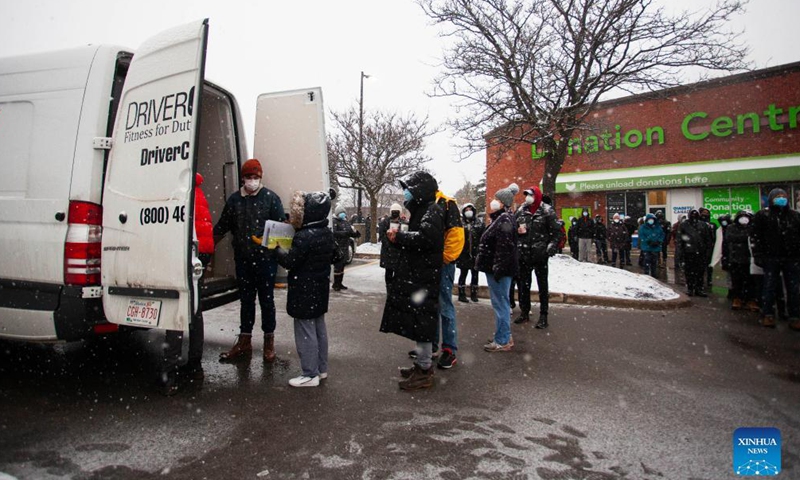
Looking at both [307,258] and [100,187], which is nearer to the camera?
[100,187]

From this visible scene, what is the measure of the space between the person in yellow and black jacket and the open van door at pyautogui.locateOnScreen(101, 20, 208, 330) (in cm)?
205

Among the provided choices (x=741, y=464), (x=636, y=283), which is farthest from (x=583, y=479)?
(x=636, y=283)

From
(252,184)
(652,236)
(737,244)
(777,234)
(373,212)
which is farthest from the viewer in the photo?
(373,212)

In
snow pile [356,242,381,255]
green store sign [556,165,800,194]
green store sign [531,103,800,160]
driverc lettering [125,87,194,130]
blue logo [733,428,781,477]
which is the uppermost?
green store sign [531,103,800,160]

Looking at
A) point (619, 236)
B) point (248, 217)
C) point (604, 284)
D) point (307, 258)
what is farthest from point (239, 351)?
point (619, 236)

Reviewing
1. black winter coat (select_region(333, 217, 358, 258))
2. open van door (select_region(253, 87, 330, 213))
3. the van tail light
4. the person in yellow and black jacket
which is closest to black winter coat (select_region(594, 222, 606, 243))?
black winter coat (select_region(333, 217, 358, 258))

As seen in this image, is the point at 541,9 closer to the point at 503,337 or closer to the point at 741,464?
the point at 503,337

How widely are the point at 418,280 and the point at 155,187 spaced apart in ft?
6.81

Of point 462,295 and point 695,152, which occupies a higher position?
point 695,152

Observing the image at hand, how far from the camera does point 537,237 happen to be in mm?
6285

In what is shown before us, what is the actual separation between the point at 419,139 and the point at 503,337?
18.1 m

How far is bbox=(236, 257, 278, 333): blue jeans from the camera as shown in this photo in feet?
14.3

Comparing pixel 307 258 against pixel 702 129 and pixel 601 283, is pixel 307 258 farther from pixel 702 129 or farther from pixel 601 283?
pixel 702 129

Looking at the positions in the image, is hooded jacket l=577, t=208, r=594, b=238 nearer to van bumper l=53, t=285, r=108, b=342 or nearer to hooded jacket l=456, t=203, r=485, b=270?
hooded jacket l=456, t=203, r=485, b=270
